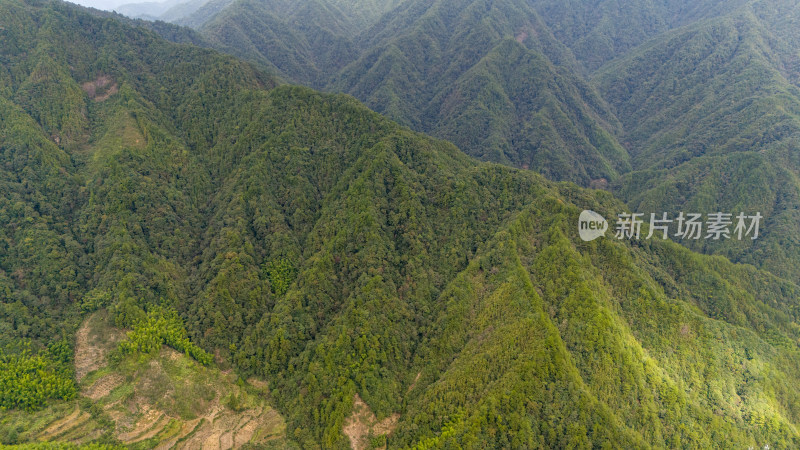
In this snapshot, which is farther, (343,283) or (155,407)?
(343,283)

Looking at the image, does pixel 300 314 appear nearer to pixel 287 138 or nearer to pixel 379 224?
pixel 379 224

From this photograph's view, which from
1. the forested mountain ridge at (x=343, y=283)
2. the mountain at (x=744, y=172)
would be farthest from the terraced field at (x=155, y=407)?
the mountain at (x=744, y=172)


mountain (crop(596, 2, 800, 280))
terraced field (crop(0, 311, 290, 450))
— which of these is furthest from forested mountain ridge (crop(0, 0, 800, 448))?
mountain (crop(596, 2, 800, 280))

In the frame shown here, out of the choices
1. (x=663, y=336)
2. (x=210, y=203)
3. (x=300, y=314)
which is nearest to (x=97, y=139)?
(x=210, y=203)

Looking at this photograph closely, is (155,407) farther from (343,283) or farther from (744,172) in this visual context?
(744,172)

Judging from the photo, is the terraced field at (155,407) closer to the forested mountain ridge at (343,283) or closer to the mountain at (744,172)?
the forested mountain ridge at (343,283)

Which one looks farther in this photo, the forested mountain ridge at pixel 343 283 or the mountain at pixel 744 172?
the mountain at pixel 744 172

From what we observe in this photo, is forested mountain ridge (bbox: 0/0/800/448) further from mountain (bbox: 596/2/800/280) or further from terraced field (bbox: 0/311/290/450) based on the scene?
mountain (bbox: 596/2/800/280)

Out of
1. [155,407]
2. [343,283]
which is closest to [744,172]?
[343,283]

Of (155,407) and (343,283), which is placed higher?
(343,283)
